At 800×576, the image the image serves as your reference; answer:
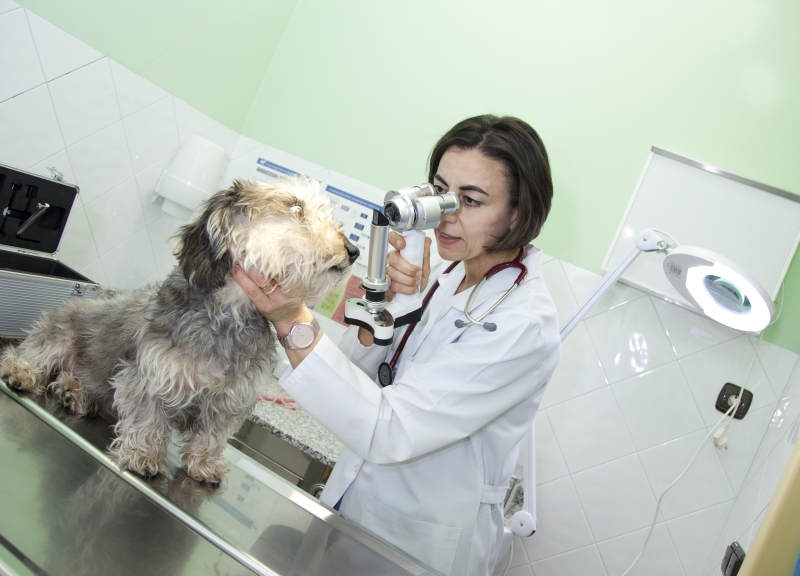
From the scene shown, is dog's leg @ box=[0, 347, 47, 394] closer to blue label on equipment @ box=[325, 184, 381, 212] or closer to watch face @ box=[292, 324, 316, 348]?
watch face @ box=[292, 324, 316, 348]

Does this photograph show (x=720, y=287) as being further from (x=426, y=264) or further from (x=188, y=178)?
(x=188, y=178)

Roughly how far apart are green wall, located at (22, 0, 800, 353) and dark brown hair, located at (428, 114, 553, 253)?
3.40 ft

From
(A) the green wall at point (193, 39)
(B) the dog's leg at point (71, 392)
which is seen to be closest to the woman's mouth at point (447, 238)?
(B) the dog's leg at point (71, 392)

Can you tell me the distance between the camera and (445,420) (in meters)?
1.18

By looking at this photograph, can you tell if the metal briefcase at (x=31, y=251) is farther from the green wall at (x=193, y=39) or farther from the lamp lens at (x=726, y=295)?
the lamp lens at (x=726, y=295)

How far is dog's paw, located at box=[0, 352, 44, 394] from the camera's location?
4.01 feet

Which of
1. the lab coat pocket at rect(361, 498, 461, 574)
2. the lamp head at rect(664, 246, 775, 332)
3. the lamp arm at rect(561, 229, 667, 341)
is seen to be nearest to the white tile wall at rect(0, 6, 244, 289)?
the lab coat pocket at rect(361, 498, 461, 574)

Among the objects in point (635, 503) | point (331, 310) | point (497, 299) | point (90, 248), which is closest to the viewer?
point (497, 299)

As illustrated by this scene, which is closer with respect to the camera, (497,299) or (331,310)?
(497,299)

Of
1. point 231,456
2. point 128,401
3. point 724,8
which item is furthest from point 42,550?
point 724,8

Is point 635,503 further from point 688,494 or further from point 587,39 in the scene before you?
point 587,39

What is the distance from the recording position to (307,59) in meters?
2.66

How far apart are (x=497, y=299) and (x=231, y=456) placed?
0.80m

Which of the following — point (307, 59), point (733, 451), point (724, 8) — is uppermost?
point (724, 8)
